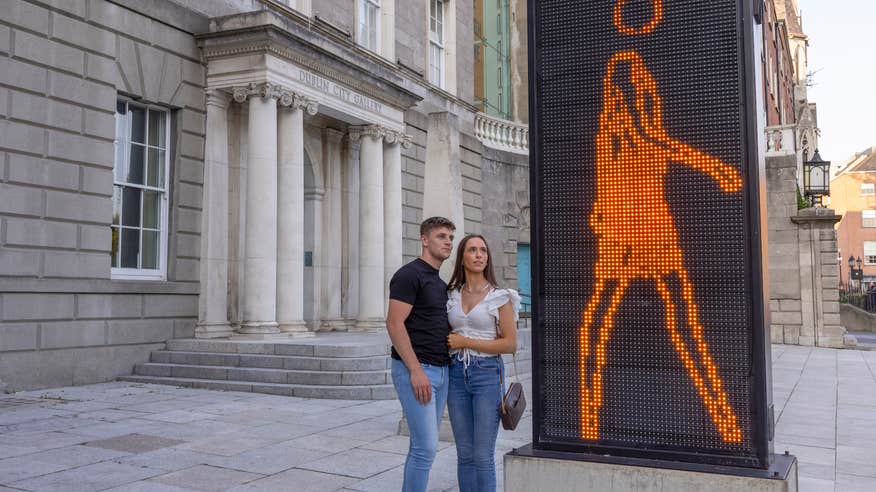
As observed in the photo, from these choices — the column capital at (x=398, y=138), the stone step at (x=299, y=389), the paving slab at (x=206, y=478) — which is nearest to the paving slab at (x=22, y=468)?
the paving slab at (x=206, y=478)

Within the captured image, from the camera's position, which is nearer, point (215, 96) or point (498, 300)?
point (498, 300)

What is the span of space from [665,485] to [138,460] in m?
4.87

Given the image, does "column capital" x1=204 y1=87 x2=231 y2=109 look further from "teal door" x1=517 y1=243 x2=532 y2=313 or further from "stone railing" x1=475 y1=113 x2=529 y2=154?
"teal door" x1=517 y1=243 x2=532 y2=313

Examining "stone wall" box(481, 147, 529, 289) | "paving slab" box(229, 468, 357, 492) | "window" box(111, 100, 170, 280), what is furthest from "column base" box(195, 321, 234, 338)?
"stone wall" box(481, 147, 529, 289)

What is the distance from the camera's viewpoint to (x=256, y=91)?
13.9 m

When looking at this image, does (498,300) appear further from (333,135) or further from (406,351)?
(333,135)

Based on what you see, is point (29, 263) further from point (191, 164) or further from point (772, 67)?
point (772, 67)

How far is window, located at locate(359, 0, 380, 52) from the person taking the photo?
65.1 ft

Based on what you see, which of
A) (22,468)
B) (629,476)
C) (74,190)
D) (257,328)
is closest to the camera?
(629,476)

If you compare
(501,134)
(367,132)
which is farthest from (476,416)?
(501,134)

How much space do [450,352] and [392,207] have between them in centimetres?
1415

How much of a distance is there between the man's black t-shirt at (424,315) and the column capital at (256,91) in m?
10.3

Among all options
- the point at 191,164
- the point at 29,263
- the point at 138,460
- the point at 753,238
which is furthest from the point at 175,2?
the point at 753,238

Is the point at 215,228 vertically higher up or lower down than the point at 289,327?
higher up
